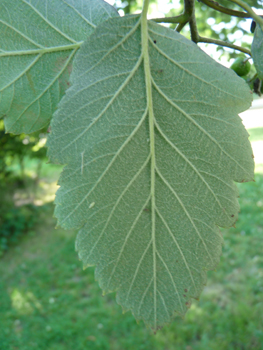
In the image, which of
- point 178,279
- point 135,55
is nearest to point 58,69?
point 135,55

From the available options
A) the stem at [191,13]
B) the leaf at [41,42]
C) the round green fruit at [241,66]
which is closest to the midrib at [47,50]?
the leaf at [41,42]

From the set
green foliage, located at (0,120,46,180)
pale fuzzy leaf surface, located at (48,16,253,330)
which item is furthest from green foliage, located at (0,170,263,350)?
pale fuzzy leaf surface, located at (48,16,253,330)

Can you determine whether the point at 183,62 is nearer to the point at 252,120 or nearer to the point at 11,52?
the point at 11,52

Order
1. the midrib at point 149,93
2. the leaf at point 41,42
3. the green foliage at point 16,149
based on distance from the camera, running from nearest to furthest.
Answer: the midrib at point 149,93 < the leaf at point 41,42 < the green foliage at point 16,149

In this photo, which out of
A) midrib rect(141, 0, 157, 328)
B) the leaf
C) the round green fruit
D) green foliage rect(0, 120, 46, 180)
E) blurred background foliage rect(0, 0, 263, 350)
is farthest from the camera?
green foliage rect(0, 120, 46, 180)

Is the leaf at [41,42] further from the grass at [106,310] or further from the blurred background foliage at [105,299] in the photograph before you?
the grass at [106,310]

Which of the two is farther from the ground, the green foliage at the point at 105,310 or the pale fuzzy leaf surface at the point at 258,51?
the pale fuzzy leaf surface at the point at 258,51

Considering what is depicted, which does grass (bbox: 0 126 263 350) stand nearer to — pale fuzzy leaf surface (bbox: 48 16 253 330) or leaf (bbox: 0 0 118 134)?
pale fuzzy leaf surface (bbox: 48 16 253 330)
